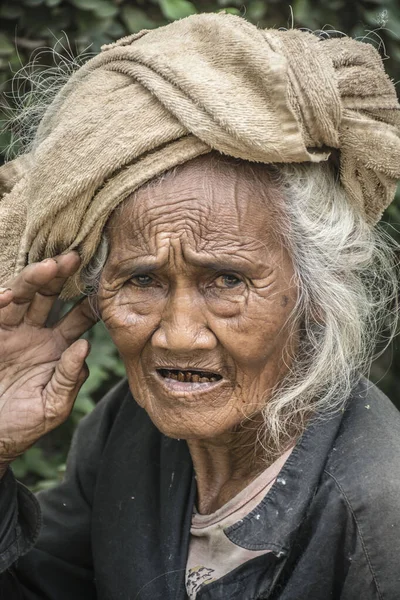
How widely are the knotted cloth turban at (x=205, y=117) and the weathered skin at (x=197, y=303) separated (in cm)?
9

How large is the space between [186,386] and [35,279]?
1.91 feet

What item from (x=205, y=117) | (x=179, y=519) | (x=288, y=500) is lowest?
(x=179, y=519)

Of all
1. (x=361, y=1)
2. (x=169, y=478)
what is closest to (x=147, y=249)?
(x=169, y=478)

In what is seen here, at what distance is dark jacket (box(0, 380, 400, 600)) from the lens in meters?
2.49

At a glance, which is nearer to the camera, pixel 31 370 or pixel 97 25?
pixel 31 370

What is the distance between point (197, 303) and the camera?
101 inches

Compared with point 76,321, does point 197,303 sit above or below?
above

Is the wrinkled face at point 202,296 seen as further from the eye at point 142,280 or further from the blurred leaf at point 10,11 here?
the blurred leaf at point 10,11

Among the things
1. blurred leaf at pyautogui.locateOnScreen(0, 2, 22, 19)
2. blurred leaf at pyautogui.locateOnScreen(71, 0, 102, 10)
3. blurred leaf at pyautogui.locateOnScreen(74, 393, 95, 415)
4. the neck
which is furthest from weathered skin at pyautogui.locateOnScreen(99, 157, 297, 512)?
blurred leaf at pyautogui.locateOnScreen(0, 2, 22, 19)

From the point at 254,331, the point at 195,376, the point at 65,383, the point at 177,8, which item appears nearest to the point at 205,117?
the point at 254,331

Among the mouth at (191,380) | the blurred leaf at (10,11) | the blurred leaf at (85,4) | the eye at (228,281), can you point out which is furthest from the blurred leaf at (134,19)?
the mouth at (191,380)

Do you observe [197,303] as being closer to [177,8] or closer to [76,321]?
[76,321]

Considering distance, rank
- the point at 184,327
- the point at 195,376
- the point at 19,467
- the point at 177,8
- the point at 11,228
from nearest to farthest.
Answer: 1. the point at 184,327
2. the point at 195,376
3. the point at 11,228
4. the point at 177,8
5. the point at 19,467

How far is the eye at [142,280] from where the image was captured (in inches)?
104
